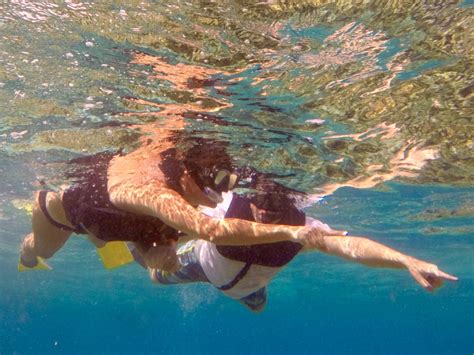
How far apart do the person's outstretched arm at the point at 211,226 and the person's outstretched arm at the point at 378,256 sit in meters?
0.23

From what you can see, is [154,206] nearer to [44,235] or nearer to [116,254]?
[116,254]

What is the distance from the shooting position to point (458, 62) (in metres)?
7.66

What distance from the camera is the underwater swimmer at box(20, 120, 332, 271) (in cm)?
563

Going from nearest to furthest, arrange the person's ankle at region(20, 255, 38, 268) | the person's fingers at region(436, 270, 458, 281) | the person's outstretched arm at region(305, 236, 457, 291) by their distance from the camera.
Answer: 1. the person's fingers at region(436, 270, 458, 281)
2. the person's outstretched arm at region(305, 236, 457, 291)
3. the person's ankle at region(20, 255, 38, 268)

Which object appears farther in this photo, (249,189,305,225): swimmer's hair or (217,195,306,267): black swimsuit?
(249,189,305,225): swimmer's hair

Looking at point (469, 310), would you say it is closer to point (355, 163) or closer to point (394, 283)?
point (394, 283)

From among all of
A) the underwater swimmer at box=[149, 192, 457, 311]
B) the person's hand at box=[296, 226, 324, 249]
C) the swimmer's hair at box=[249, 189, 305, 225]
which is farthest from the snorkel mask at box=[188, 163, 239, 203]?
the person's hand at box=[296, 226, 324, 249]

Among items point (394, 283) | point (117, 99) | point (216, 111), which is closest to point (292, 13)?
point (216, 111)

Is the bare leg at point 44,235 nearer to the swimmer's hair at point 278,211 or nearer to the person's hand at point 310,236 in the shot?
the swimmer's hair at point 278,211

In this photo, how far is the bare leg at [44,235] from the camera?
8.70 meters

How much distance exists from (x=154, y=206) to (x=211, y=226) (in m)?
0.98

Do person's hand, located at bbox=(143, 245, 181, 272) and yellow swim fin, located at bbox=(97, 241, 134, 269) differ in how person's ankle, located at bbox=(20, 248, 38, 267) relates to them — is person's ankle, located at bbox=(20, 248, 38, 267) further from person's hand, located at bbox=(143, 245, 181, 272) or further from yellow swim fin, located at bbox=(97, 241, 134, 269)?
person's hand, located at bbox=(143, 245, 181, 272)

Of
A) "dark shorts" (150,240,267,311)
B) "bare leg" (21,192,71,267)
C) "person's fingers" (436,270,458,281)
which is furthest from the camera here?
"dark shorts" (150,240,267,311)

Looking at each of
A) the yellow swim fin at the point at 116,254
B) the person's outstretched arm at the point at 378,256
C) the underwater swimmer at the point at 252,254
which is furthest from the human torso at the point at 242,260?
the person's outstretched arm at the point at 378,256
